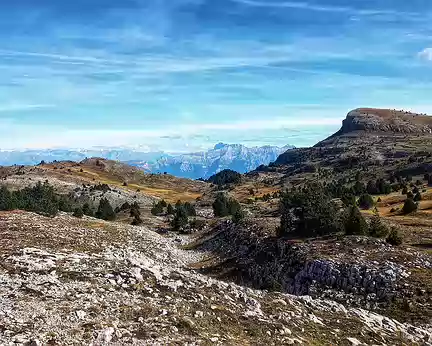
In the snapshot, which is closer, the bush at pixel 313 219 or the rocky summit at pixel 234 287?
the rocky summit at pixel 234 287

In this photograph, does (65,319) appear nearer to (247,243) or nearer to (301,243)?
(301,243)

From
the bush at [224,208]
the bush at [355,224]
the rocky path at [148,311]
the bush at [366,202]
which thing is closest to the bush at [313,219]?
the bush at [355,224]

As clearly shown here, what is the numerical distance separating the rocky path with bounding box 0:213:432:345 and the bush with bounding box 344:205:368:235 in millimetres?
19523

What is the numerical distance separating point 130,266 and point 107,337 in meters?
9.49

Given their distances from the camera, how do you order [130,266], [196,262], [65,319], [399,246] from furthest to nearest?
[196,262] < [399,246] < [130,266] < [65,319]

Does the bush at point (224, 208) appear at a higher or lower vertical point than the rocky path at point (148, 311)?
lower

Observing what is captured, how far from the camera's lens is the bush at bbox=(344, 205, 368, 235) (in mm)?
43344

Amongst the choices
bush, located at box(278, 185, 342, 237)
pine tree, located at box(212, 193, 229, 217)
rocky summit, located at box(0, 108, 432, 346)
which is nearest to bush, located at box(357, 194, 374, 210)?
rocky summit, located at box(0, 108, 432, 346)

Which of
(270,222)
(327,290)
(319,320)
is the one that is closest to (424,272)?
(327,290)

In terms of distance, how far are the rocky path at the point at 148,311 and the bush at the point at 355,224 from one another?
19523mm

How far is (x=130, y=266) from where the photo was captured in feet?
84.1

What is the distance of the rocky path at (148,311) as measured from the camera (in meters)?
16.8

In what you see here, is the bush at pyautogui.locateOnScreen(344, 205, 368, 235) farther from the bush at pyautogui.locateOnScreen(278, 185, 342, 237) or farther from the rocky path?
the rocky path

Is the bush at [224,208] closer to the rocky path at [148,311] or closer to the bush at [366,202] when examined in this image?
the bush at [366,202]
